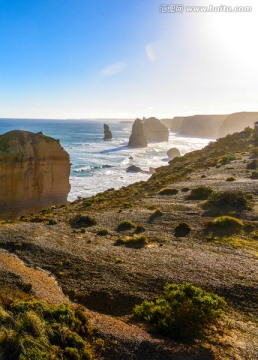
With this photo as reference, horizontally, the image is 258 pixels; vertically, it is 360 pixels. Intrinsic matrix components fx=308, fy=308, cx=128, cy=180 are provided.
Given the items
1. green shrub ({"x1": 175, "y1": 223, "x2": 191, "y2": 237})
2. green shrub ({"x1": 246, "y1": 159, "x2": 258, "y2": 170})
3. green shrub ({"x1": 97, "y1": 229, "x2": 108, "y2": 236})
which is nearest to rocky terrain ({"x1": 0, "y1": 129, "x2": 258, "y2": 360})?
green shrub ({"x1": 175, "y1": 223, "x2": 191, "y2": 237})

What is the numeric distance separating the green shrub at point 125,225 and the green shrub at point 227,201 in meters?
8.80

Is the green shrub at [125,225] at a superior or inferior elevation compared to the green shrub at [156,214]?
inferior

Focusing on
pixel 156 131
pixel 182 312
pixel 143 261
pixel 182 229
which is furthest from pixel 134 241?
pixel 156 131

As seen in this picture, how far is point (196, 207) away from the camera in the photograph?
30.2m

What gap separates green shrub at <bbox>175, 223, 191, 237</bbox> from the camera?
23859 mm

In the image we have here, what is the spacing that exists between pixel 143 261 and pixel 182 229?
7128 millimetres

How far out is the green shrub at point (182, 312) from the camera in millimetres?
11422

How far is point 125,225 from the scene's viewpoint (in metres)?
26.1

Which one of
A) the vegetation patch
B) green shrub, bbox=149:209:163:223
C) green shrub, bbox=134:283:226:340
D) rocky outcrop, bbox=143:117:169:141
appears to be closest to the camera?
the vegetation patch

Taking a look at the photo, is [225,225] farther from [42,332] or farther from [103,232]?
[42,332]

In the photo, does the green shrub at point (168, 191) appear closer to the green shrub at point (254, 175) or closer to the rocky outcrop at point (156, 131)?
the green shrub at point (254, 175)

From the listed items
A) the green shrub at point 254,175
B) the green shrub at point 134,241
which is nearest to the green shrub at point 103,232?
the green shrub at point 134,241

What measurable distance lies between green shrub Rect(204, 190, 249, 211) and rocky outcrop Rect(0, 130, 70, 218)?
933 inches

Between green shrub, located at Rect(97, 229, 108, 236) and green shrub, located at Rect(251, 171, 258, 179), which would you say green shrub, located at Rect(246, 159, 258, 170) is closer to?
green shrub, located at Rect(251, 171, 258, 179)
